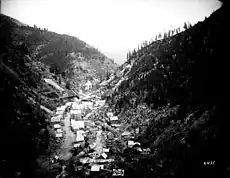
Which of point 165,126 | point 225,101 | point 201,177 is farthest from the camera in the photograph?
point 165,126

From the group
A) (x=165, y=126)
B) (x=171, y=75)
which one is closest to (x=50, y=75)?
(x=171, y=75)

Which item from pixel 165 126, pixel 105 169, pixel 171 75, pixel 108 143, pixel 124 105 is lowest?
pixel 105 169

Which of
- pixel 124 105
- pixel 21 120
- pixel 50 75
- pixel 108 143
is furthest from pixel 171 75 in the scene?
pixel 50 75

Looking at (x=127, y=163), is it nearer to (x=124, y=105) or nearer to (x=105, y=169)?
(x=105, y=169)

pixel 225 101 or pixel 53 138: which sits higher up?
pixel 225 101

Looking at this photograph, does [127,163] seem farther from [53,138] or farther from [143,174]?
[53,138]

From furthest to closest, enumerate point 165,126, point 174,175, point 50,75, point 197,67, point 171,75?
point 50,75
point 171,75
point 197,67
point 165,126
point 174,175

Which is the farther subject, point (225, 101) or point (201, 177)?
point (225, 101)
